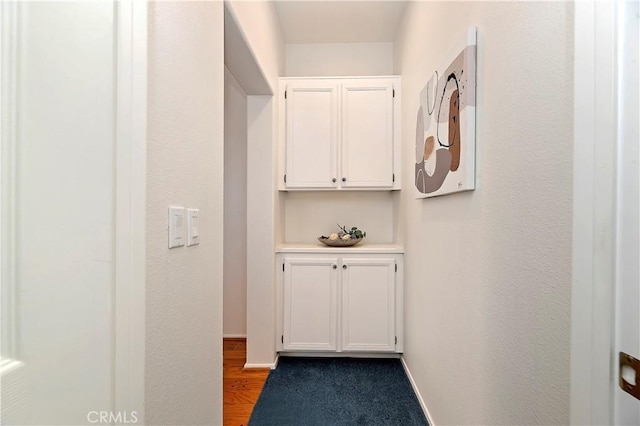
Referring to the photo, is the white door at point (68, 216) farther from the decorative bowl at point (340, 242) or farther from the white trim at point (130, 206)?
the decorative bowl at point (340, 242)

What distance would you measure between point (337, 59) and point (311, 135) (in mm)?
915

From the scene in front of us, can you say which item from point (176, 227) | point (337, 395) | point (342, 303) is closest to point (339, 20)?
point (342, 303)

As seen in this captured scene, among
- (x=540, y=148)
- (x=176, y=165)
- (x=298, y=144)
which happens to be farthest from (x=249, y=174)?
(x=540, y=148)

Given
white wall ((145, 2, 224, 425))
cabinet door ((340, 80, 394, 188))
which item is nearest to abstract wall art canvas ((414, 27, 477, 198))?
cabinet door ((340, 80, 394, 188))

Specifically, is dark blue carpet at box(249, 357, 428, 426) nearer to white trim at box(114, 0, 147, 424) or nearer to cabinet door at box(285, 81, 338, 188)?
white trim at box(114, 0, 147, 424)

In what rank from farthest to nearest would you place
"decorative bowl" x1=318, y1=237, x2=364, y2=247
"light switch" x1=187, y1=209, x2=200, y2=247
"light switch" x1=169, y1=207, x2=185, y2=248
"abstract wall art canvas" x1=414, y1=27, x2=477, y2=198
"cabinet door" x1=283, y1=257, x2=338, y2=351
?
"decorative bowl" x1=318, y1=237, x2=364, y2=247 < "cabinet door" x1=283, y1=257, x2=338, y2=351 < "abstract wall art canvas" x1=414, y1=27, x2=477, y2=198 < "light switch" x1=187, y1=209, x2=200, y2=247 < "light switch" x1=169, y1=207, x2=185, y2=248

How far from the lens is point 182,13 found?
3.19 feet

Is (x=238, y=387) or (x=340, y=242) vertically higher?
(x=340, y=242)

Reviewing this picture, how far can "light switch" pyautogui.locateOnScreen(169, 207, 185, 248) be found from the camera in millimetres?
918

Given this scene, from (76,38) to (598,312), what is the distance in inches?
47.7

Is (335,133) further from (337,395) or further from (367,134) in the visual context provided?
(337,395)

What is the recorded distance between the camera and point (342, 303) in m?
2.51

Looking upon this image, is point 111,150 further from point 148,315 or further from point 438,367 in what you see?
point 438,367

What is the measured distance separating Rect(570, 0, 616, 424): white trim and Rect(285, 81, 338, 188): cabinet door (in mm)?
2010
